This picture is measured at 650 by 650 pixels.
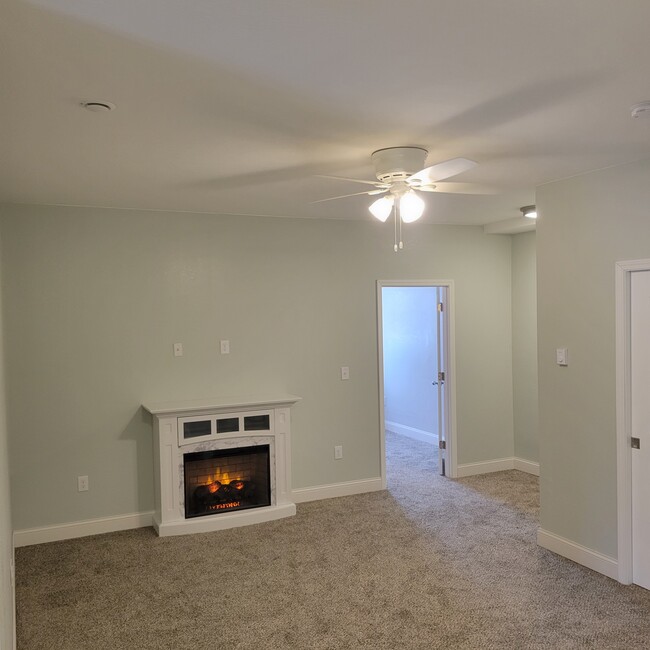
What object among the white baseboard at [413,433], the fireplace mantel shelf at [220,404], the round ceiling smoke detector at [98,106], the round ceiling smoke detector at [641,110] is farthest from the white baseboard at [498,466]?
the round ceiling smoke detector at [98,106]

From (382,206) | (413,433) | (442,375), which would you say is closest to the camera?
(382,206)

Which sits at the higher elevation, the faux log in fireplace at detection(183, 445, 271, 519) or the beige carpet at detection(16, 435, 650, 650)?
the faux log in fireplace at detection(183, 445, 271, 519)

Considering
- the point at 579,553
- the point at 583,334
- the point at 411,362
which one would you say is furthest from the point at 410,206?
the point at 411,362

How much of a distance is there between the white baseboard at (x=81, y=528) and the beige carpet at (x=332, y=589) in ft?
0.31

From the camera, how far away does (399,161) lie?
2992mm

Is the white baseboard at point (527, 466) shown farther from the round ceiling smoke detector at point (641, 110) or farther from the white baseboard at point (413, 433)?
the round ceiling smoke detector at point (641, 110)

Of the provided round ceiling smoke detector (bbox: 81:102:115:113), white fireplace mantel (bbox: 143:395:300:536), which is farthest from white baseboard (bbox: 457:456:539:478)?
round ceiling smoke detector (bbox: 81:102:115:113)

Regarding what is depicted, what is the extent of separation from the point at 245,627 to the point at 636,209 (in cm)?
317

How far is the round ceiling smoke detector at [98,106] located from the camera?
2.27 metres

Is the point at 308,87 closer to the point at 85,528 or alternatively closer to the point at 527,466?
the point at 85,528

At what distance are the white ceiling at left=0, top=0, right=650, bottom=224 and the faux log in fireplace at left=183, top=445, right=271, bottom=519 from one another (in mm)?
2161

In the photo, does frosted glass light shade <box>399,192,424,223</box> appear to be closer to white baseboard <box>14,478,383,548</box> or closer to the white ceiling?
the white ceiling

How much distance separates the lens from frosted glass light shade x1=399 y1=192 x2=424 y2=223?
9.94ft

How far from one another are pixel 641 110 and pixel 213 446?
355 centimetres
